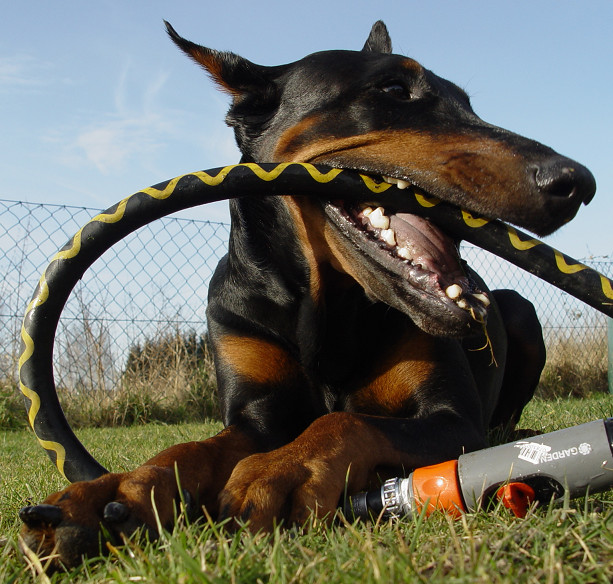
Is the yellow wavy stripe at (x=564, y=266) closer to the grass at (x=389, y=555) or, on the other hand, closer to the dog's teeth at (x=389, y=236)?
the dog's teeth at (x=389, y=236)

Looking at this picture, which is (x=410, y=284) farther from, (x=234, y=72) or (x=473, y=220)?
(x=234, y=72)

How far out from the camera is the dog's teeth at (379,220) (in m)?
2.29

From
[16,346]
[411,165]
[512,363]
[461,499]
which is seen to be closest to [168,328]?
[16,346]

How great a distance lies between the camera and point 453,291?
2094mm

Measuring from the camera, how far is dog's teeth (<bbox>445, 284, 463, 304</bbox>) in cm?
208

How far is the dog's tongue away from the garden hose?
0.11 meters

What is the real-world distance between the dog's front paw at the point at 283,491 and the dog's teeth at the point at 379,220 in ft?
3.09

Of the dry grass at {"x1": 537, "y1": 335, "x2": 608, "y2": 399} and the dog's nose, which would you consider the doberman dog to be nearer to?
the dog's nose

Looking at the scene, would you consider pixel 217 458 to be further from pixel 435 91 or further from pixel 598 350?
pixel 598 350

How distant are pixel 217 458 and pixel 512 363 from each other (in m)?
2.62

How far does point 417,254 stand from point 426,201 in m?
0.19

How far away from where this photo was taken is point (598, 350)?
970 centimetres

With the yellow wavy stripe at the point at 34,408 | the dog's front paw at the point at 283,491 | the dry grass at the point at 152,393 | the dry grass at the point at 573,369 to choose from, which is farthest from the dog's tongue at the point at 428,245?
the dry grass at the point at 573,369

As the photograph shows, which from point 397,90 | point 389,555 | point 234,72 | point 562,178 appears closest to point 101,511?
point 389,555
